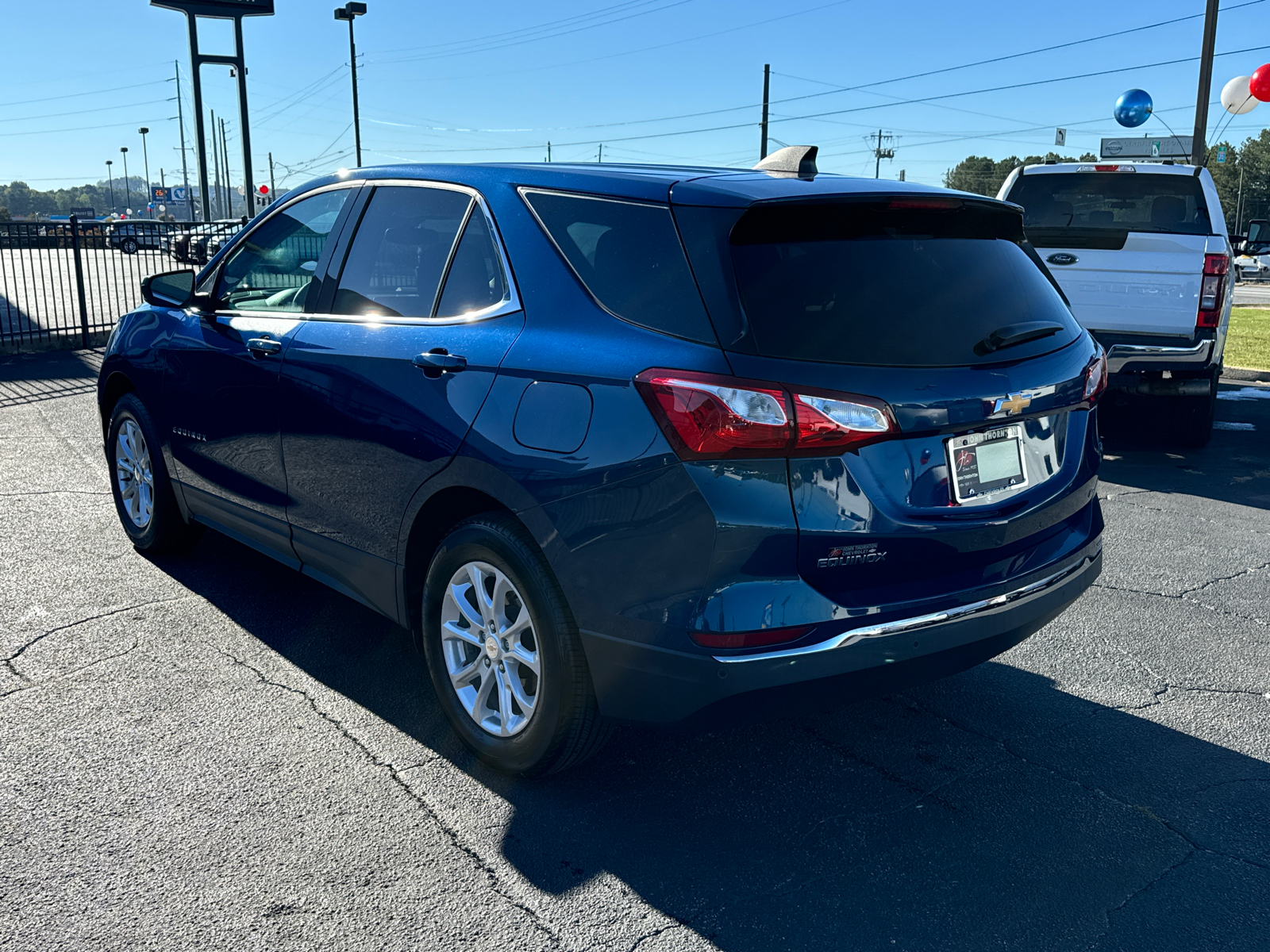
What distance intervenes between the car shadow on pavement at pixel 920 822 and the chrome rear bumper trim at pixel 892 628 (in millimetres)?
606

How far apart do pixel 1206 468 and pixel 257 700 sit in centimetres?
681

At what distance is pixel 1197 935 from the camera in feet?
8.19

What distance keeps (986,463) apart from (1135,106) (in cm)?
2892

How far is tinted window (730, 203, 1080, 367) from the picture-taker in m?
2.64

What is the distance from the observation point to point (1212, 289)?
7668mm

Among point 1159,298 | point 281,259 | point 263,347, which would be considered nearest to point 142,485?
point 281,259

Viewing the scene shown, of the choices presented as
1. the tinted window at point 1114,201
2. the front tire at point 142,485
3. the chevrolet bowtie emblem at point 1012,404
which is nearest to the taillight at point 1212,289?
the tinted window at point 1114,201

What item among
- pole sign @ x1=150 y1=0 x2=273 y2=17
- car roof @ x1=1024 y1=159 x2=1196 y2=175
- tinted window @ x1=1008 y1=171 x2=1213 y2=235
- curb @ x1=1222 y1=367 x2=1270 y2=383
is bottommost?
curb @ x1=1222 y1=367 x2=1270 y2=383

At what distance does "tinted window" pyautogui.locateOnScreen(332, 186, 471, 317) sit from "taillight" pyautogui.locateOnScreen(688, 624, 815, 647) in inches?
57.0

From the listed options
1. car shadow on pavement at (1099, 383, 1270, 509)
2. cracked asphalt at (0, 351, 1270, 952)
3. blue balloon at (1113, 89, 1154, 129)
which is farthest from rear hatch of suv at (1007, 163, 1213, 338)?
blue balloon at (1113, 89, 1154, 129)

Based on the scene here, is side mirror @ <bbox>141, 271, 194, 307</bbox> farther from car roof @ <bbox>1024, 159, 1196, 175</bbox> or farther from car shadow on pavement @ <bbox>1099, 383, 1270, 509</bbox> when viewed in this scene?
car roof @ <bbox>1024, 159, 1196, 175</bbox>

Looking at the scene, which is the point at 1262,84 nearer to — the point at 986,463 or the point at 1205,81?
the point at 1205,81

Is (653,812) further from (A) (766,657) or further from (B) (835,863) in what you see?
(A) (766,657)

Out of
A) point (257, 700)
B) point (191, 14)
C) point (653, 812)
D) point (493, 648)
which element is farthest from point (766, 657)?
point (191, 14)
